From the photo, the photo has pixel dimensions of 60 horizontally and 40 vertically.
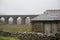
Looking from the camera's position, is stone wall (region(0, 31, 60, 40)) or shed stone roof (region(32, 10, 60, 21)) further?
shed stone roof (region(32, 10, 60, 21))

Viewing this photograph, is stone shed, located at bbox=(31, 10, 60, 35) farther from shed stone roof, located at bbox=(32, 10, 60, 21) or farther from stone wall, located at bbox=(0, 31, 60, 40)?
stone wall, located at bbox=(0, 31, 60, 40)

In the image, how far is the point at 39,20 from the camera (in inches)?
616

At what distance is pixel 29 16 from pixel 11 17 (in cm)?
261

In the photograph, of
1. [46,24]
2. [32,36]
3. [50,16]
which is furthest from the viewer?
[50,16]

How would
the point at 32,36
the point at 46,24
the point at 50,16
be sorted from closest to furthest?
the point at 32,36
the point at 46,24
the point at 50,16

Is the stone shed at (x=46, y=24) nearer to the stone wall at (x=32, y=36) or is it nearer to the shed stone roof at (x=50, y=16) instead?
the shed stone roof at (x=50, y=16)

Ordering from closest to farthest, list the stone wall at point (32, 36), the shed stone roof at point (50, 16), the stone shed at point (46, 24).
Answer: the stone wall at point (32, 36) → the stone shed at point (46, 24) → the shed stone roof at point (50, 16)

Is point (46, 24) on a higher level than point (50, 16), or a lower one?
lower

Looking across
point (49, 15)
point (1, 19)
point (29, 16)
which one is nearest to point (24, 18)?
point (29, 16)

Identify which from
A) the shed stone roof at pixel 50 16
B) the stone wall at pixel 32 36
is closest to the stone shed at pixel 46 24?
the shed stone roof at pixel 50 16

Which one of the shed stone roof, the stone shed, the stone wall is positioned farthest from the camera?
the shed stone roof

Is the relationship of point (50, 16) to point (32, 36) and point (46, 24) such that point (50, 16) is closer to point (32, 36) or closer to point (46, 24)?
point (46, 24)

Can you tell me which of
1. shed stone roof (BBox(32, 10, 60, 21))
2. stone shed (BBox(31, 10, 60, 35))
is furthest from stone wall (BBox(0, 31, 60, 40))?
shed stone roof (BBox(32, 10, 60, 21))

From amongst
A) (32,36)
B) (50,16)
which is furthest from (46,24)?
(32,36)
